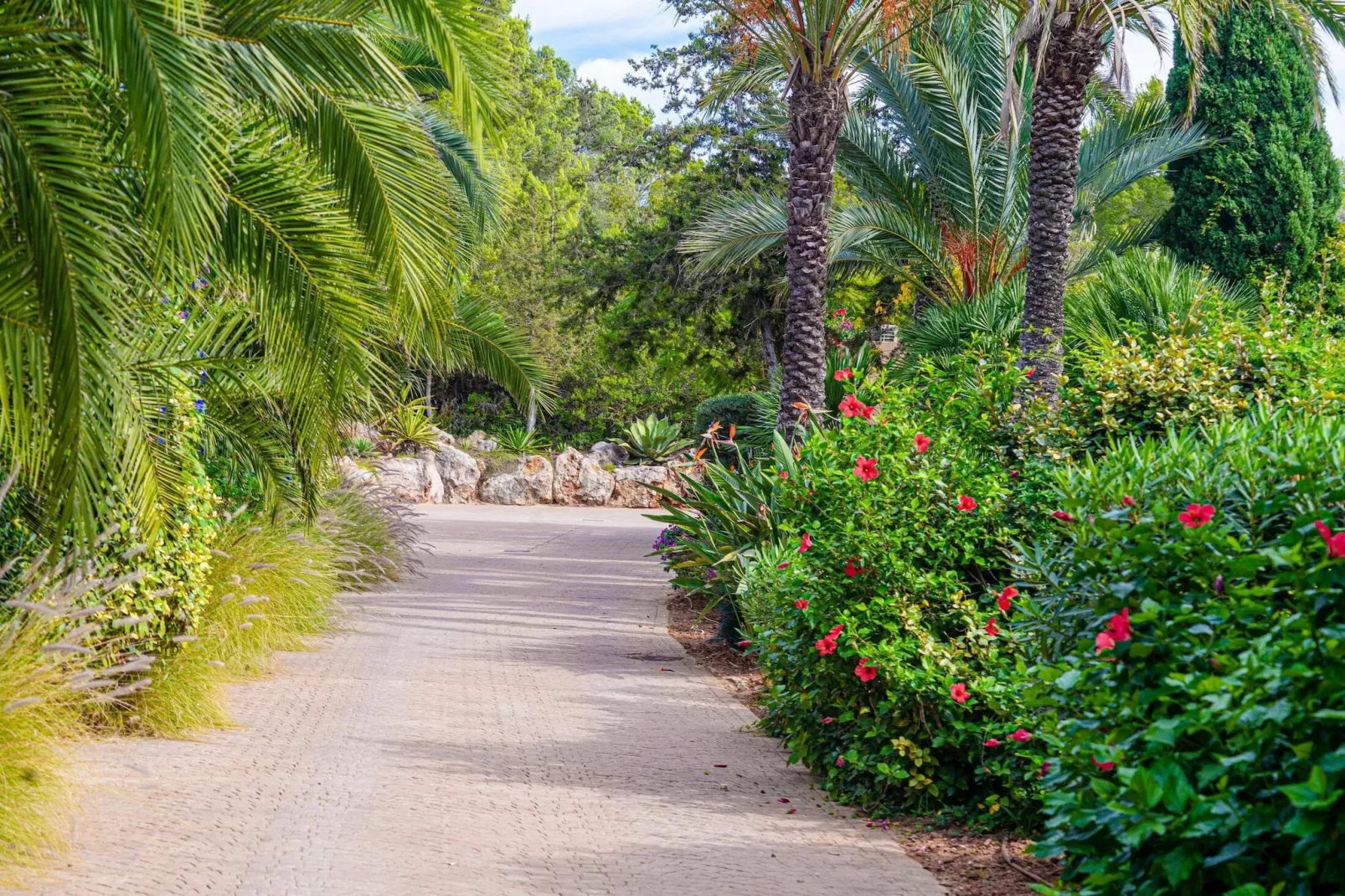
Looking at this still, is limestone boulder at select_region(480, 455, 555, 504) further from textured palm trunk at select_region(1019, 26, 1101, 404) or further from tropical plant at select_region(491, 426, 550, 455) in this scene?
textured palm trunk at select_region(1019, 26, 1101, 404)

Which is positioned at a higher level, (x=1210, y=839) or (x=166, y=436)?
(x=166, y=436)

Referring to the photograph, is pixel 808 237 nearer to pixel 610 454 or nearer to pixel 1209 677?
pixel 1209 677

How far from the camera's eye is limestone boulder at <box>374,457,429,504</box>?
2409cm

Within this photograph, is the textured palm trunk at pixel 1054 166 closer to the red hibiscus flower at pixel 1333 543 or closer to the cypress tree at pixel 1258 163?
the cypress tree at pixel 1258 163

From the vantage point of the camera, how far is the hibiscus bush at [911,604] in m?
5.09

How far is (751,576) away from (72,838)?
4457mm

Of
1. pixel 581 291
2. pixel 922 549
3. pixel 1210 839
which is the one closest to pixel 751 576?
pixel 922 549

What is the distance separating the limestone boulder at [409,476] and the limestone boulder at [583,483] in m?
2.90

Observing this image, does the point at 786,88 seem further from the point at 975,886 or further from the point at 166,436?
the point at 975,886

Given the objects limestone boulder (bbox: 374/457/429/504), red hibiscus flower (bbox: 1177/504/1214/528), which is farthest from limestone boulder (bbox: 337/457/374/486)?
red hibiscus flower (bbox: 1177/504/1214/528)

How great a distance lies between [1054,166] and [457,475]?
17.0 metres

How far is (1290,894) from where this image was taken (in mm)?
2400

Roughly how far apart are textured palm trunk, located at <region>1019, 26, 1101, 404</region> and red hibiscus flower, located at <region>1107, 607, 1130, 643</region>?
8535mm

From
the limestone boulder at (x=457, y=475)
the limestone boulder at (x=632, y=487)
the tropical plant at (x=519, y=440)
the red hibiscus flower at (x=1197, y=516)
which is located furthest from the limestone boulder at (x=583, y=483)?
the red hibiscus flower at (x=1197, y=516)
